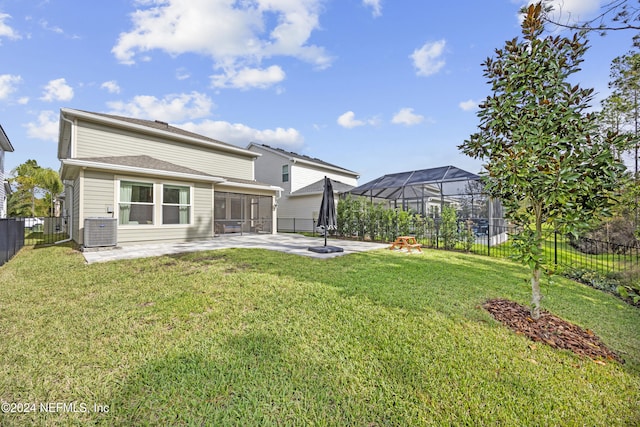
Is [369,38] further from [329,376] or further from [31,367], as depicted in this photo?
[31,367]

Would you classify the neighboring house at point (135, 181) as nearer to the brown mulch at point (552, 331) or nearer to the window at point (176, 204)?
the window at point (176, 204)

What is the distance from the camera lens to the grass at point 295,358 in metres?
1.83

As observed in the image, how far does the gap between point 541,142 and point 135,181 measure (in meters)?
11.2

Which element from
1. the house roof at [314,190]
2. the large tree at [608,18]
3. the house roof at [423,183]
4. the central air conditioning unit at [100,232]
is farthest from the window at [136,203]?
the large tree at [608,18]

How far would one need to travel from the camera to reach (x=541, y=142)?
2.96 metres

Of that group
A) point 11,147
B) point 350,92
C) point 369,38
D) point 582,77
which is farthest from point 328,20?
point 11,147

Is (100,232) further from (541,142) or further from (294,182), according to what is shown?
(294,182)

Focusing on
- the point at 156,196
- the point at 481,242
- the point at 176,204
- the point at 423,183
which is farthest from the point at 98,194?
the point at 481,242

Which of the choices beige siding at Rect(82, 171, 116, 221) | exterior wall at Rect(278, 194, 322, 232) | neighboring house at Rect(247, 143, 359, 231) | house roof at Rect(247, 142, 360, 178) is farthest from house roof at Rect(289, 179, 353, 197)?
beige siding at Rect(82, 171, 116, 221)

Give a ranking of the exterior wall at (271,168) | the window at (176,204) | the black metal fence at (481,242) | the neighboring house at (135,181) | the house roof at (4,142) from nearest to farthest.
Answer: the neighboring house at (135,181)
the black metal fence at (481,242)
the window at (176,204)
the house roof at (4,142)
the exterior wall at (271,168)

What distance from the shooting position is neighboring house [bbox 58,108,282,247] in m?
8.52

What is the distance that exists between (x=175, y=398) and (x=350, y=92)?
13324 mm

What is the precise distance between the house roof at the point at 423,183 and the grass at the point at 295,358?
8125 millimetres

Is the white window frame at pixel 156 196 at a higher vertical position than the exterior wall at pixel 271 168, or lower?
lower
